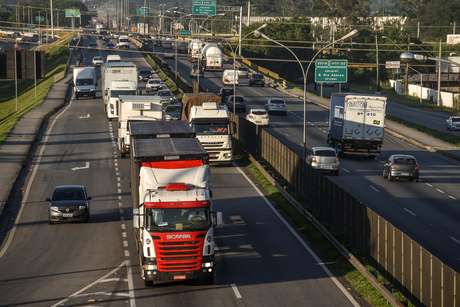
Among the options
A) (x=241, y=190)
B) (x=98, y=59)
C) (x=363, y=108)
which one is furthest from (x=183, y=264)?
(x=98, y=59)

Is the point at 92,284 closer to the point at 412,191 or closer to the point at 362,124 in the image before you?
the point at 412,191

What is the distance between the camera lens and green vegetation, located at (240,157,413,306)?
1130 inches

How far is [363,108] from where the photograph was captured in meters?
63.6

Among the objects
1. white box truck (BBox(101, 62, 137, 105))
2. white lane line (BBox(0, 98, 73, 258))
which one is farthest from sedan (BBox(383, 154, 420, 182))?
white box truck (BBox(101, 62, 137, 105))

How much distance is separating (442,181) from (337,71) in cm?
3439

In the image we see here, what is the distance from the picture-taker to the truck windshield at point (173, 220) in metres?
28.9

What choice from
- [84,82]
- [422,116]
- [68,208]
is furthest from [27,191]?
[422,116]

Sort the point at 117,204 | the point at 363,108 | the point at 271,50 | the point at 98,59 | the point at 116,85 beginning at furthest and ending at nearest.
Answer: the point at 271,50
the point at 98,59
the point at 116,85
the point at 363,108
the point at 117,204

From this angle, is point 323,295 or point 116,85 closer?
point 323,295

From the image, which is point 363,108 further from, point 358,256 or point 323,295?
point 323,295

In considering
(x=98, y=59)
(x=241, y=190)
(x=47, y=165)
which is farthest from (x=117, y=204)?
(x=98, y=59)

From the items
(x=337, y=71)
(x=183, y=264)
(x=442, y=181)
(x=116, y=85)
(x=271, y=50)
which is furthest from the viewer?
(x=271, y=50)

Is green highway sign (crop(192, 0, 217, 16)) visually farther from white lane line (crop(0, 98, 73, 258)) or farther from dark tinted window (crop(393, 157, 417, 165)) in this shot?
dark tinted window (crop(393, 157, 417, 165))

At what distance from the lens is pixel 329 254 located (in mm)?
34812
